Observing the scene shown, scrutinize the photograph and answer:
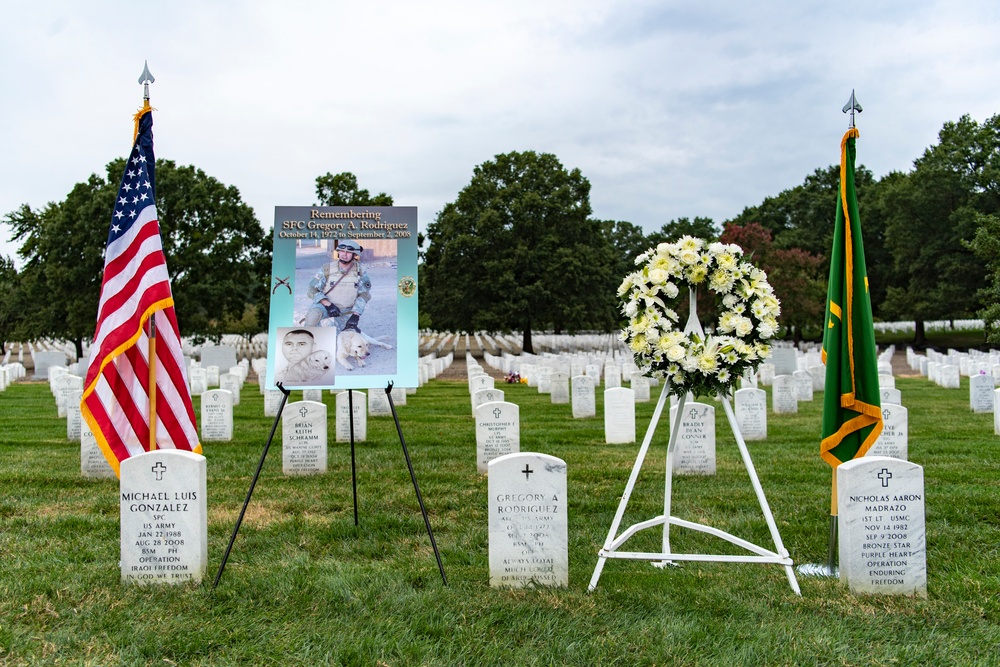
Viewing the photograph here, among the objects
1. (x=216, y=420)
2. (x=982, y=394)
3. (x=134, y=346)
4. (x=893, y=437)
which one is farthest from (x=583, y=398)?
(x=134, y=346)

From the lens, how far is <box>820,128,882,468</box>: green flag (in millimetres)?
5871

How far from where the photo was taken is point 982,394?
1602 cm

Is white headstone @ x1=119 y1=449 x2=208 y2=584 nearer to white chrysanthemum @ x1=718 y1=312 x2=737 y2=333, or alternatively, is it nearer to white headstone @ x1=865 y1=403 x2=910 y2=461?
white chrysanthemum @ x1=718 y1=312 x2=737 y2=333

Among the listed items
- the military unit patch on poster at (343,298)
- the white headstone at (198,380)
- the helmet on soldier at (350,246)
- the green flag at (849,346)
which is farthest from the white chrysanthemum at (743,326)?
the white headstone at (198,380)

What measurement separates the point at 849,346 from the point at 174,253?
111 feet

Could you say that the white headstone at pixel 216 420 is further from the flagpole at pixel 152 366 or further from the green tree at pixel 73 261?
the green tree at pixel 73 261

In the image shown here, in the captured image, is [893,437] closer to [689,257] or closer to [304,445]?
[689,257]

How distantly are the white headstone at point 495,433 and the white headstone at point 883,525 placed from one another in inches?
214

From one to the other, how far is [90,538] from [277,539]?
1578 mm

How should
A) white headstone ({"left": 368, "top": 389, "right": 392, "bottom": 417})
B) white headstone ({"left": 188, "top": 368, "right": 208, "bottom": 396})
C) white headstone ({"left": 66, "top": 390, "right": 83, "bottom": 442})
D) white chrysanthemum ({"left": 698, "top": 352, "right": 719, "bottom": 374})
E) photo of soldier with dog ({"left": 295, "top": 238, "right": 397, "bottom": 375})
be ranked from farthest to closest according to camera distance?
white headstone ({"left": 188, "top": 368, "right": 208, "bottom": 396}) < white headstone ({"left": 368, "top": 389, "right": 392, "bottom": 417}) < white headstone ({"left": 66, "top": 390, "right": 83, "bottom": 442}) < photo of soldier with dog ({"left": 295, "top": 238, "right": 397, "bottom": 375}) < white chrysanthemum ({"left": 698, "top": 352, "right": 719, "bottom": 374})

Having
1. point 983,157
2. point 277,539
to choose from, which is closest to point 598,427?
point 277,539

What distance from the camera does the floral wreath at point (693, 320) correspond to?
5.48 m

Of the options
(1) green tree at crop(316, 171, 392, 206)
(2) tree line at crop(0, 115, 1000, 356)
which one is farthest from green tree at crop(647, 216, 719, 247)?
(1) green tree at crop(316, 171, 392, 206)

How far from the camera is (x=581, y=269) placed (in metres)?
45.4
